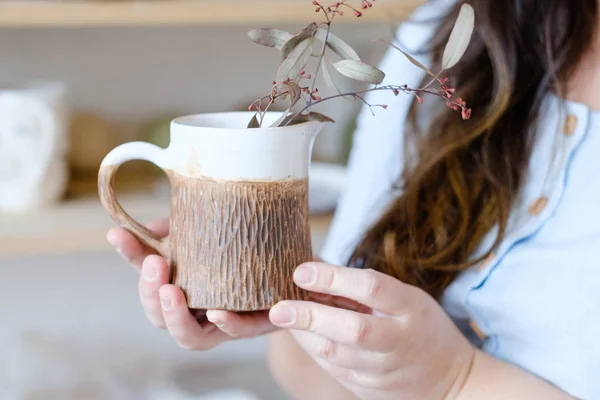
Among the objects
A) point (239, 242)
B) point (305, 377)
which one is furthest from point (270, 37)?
point (305, 377)

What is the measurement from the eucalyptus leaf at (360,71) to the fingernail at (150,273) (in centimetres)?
20

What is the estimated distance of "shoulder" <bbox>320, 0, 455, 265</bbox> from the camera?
82 centimetres

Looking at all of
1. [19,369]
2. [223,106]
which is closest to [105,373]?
[19,369]

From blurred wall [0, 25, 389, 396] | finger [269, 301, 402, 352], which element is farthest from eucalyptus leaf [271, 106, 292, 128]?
blurred wall [0, 25, 389, 396]

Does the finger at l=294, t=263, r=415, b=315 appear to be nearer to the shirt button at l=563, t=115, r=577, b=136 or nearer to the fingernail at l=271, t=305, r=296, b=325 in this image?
the fingernail at l=271, t=305, r=296, b=325

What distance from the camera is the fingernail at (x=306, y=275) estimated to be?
1.54 feet

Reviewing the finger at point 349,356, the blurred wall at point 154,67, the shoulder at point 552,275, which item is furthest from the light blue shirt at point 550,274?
the blurred wall at point 154,67

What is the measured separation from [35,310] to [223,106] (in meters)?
0.57

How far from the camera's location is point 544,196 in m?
0.72

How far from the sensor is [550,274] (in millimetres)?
685

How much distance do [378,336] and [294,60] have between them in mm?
196

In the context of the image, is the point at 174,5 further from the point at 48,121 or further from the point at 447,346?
the point at 447,346

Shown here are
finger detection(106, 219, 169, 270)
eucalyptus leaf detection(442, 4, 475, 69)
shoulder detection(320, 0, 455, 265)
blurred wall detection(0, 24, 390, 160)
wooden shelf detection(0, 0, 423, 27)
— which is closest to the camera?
eucalyptus leaf detection(442, 4, 475, 69)

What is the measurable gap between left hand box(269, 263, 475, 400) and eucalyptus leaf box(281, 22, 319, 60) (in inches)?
5.6
